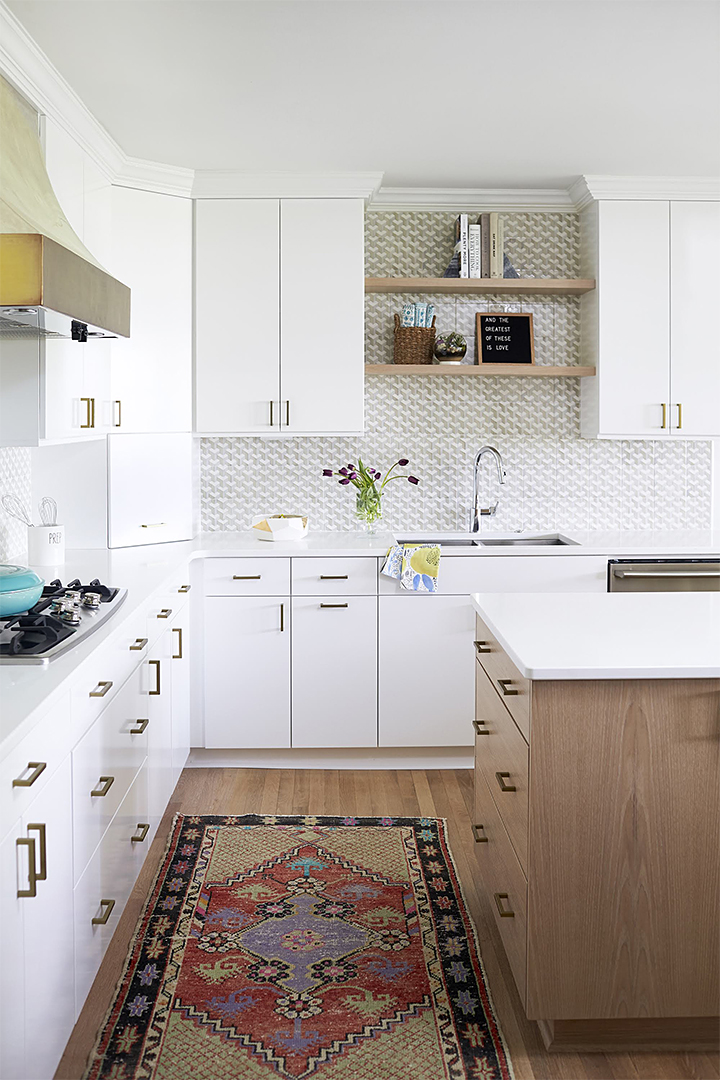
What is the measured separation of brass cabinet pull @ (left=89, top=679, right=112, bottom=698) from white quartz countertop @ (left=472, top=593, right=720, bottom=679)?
3.13ft

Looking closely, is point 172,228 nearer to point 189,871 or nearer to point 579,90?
point 579,90

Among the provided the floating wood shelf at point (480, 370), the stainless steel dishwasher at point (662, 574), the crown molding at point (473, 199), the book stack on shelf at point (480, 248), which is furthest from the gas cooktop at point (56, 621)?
the crown molding at point (473, 199)

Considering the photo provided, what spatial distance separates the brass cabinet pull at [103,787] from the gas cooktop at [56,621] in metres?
0.34

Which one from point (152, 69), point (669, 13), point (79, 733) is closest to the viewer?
point (79, 733)

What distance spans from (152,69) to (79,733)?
2.05 meters

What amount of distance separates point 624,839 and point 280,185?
3096 millimetres

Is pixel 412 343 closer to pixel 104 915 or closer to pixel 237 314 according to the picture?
pixel 237 314

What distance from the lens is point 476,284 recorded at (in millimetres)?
4180

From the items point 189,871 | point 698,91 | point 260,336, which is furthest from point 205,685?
point 698,91

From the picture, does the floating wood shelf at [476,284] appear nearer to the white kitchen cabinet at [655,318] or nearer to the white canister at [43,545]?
the white kitchen cabinet at [655,318]

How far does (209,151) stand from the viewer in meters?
3.71

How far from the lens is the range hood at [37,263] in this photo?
7.00 feet

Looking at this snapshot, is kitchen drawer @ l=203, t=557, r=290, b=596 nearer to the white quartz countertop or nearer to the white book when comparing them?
the white quartz countertop

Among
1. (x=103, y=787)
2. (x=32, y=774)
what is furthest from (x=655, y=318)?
(x=32, y=774)
